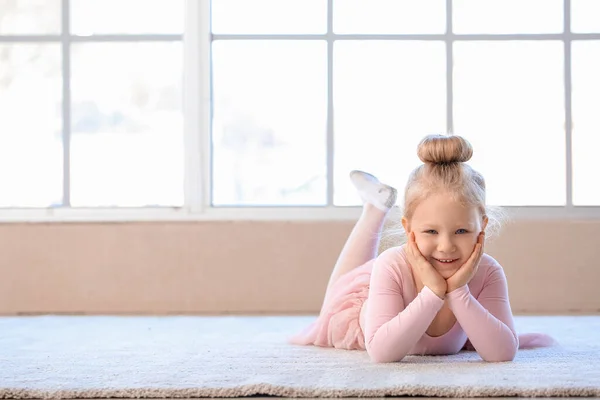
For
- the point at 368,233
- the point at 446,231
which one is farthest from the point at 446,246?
the point at 368,233

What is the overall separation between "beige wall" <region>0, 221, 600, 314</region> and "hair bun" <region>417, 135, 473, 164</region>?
1.46 meters

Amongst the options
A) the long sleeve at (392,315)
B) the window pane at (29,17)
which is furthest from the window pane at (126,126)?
the long sleeve at (392,315)

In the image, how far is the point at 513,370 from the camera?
1873 millimetres

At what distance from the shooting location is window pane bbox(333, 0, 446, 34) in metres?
3.59

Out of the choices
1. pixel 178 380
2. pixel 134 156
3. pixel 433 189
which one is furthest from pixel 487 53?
pixel 178 380

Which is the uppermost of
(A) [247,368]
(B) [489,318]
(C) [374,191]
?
(C) [374,191]

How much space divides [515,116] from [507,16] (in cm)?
40

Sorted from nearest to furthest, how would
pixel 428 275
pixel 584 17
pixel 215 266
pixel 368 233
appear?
pixel 428 275, pixel 368 233, pixel 215 266, pixel 584 17

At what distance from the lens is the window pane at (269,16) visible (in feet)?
11.8

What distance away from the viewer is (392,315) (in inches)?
79.7

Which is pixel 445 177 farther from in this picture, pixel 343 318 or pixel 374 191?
pixel 374 191

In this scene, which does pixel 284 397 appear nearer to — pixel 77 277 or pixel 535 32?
pixel 77 277

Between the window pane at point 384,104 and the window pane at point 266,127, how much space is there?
0.30ft

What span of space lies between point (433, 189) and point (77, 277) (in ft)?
6.37
